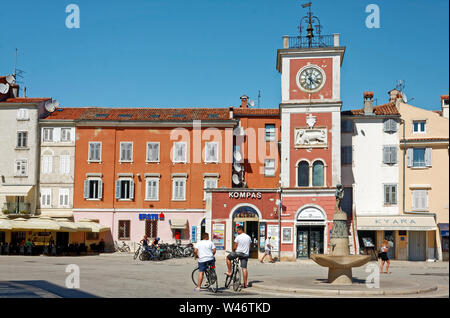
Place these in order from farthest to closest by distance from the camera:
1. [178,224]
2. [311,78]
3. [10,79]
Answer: [10,79] → [178,224] → [311,78]

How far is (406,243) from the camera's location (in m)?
43.3

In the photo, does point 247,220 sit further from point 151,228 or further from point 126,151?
point 126,151

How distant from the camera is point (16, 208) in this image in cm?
4769

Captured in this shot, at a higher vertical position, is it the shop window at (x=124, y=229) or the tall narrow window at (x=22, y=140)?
the tall narrow window at (x=22, y=140)

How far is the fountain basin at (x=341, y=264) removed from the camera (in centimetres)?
2030

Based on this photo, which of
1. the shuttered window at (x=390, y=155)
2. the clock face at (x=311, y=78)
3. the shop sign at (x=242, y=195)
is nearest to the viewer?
the shop sign at (x=242, y=195)

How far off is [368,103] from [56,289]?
A: 3182 cm

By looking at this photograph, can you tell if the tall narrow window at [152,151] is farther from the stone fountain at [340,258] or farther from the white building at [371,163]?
the stone fountain at [340,258]

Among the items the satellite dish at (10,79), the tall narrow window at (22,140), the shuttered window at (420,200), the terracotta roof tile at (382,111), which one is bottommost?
the shuttered window at (420,200)

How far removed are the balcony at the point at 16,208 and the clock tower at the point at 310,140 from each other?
19.6m

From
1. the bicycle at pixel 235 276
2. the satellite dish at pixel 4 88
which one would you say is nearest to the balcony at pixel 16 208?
the satellite dish at pixel 4 88

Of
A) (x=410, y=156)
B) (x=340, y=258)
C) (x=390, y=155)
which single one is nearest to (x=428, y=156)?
(x=410, y=156)
